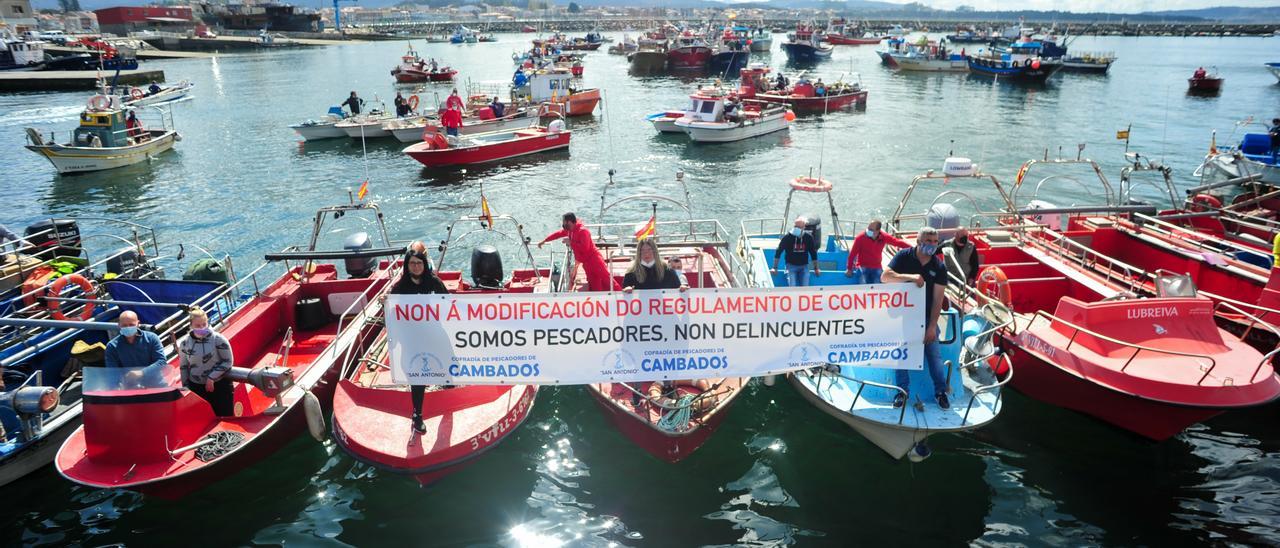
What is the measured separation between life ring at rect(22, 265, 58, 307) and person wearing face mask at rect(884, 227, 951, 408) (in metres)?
12.1

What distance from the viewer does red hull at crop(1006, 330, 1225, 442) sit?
28.5 feet

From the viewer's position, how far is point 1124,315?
375 inches

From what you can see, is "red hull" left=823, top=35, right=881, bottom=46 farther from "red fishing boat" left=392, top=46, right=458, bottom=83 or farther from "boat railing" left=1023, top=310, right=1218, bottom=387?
Result: "boat railing" left=1023, top=310, right=1218, bottom=387

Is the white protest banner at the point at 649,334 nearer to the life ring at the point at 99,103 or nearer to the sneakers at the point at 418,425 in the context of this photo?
the sneakers at the point at 418,425

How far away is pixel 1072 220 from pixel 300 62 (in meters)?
87.4

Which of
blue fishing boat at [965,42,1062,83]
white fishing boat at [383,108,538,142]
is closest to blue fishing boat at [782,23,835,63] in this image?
blue fishing boat at [965,42,1062,83]

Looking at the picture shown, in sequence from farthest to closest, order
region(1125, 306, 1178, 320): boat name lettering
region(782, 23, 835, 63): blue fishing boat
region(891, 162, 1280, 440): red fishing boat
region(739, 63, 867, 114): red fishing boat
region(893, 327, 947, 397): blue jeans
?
region(782, 23, 835, 63): blue fishing boat < region(739, 63, 867, 114): red fishing boat < region(1125, 306, 1178, 320): boat name lettering < region(891, 162, 1280, 440): red fishing boat < region(893, 327, 947, 397): blue jeans

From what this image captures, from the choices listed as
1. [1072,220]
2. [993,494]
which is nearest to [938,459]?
[993,494]

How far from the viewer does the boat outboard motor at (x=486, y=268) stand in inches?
450

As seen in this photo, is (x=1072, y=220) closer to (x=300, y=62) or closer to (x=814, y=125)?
(x=814, y=125)

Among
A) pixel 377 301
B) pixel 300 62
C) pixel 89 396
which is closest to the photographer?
pixel 89 396

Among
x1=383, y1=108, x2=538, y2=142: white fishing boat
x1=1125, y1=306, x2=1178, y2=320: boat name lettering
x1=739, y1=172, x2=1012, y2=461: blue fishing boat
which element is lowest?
x1=739, y1=172, x2=1012, y2=461: blue fishing boat

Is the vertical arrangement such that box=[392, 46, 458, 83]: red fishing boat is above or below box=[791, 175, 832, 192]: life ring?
above

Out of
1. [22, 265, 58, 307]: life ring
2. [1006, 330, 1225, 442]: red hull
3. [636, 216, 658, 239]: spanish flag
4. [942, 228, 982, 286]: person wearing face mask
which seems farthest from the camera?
[636, 216, 658, 239]: spanish flag
